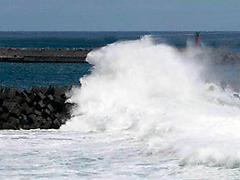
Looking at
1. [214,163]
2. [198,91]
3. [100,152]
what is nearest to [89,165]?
[100,152]

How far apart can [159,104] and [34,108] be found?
239cm

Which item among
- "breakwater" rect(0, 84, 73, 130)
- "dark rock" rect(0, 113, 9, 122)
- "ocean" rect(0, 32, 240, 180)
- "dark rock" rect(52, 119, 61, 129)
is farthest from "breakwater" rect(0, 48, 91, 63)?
"dark rock" rect(52, 119, 61, 129)

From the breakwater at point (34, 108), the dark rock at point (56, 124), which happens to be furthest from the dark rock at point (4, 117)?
the dark rock at point (56, 124)

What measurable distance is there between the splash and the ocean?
0.04 ft

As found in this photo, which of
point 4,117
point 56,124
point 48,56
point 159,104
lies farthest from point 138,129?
point 48,56

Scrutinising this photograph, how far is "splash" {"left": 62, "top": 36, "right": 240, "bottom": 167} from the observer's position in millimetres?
5480

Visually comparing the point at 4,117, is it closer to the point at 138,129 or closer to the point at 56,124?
the point at 56,124

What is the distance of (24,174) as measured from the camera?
4.78 m

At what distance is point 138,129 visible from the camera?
6754 millimetres

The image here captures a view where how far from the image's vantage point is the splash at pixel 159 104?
5.48 metres

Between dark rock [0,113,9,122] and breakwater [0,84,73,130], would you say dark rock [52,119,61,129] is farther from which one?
dark rock [0,113,9,122]

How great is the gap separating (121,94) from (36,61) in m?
37.3

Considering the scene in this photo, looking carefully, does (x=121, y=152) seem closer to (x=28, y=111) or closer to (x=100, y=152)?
(x=100, y=152)

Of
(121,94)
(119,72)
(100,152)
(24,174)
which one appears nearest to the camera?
(24,174)
